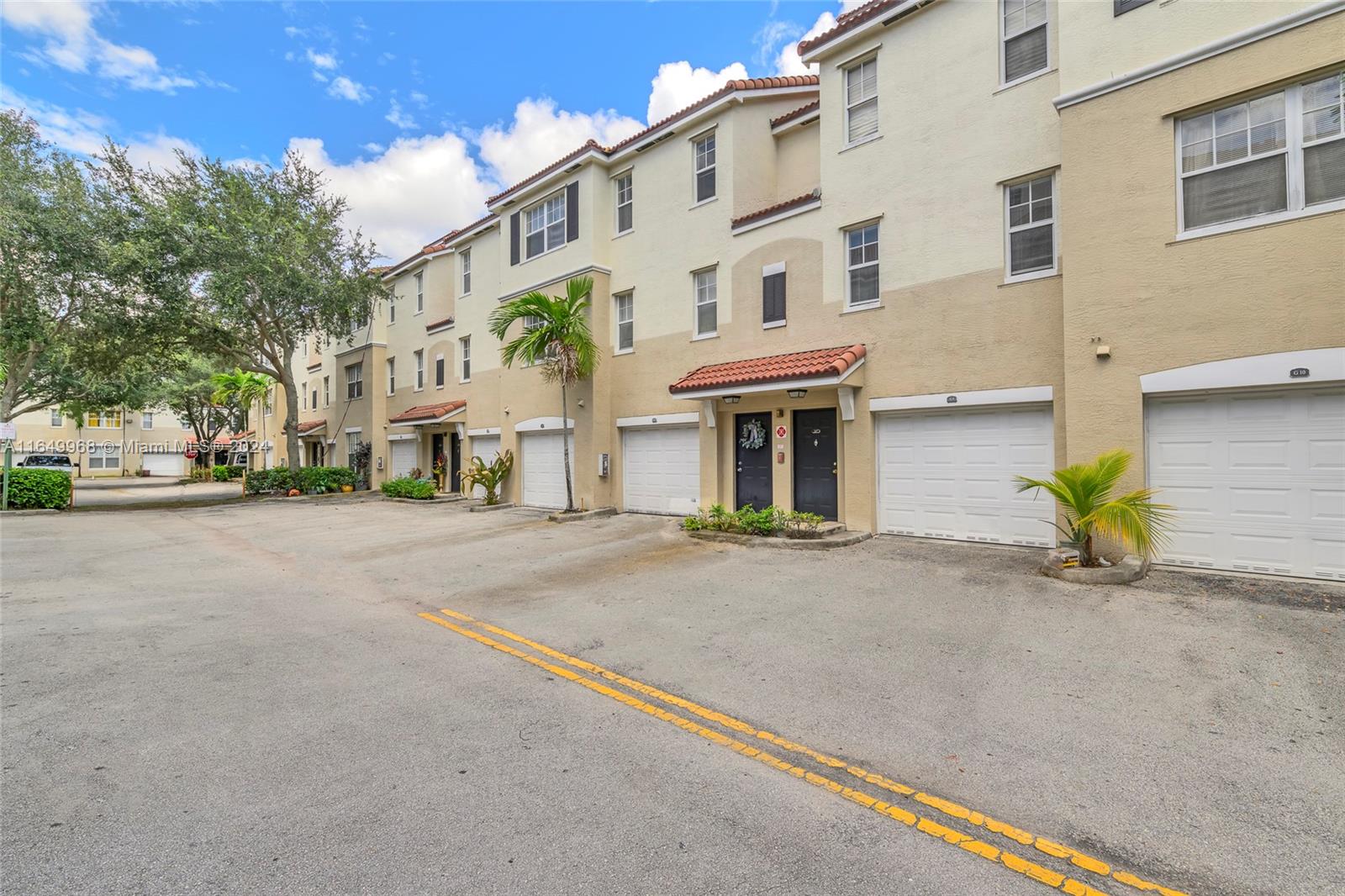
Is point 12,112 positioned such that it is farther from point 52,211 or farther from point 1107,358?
point 1107,358

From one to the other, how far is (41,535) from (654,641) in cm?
1595

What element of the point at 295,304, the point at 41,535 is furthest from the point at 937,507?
the point at 295,304

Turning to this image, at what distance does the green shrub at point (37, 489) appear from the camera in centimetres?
1897

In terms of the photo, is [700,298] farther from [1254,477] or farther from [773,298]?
[1254,477]

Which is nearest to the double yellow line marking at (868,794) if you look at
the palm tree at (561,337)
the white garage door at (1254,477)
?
the white garage door at (1254,477)

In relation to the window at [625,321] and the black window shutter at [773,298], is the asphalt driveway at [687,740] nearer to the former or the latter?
the black window shutter at [773,298]

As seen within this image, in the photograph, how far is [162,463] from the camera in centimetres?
5141

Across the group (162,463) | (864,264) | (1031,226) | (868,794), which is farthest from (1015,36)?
(162,463)

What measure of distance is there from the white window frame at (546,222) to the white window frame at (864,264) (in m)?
8.22

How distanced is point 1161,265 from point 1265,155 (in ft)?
4.93

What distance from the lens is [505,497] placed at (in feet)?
62.5

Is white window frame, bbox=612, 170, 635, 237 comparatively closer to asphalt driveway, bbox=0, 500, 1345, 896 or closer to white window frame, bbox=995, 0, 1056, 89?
white window frame, bbox=995, 0, 1056, 89

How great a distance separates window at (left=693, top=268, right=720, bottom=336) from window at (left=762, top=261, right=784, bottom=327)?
1.32 meters

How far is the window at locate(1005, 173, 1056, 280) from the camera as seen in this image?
9508mm
